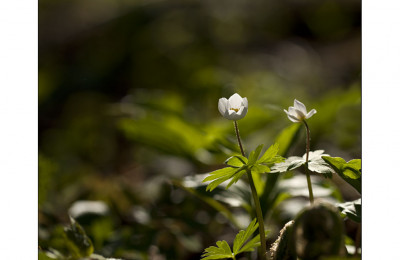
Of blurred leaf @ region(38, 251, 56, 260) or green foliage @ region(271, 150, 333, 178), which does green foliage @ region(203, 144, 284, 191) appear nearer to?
green foliage @ region(271, 150, 333, 178)

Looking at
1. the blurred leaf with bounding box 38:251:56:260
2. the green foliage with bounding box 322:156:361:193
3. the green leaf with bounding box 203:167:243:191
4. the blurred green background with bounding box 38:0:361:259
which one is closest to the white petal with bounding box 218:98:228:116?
the green leaf with bounding box 203:167:243:191

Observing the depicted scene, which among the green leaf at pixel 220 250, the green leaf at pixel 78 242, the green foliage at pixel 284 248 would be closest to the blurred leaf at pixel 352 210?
the green foliage at pixel 284 248

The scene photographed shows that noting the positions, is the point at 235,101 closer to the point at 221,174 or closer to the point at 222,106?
the point at 222,106

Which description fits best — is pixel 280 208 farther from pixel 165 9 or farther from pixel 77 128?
pixel 165 9

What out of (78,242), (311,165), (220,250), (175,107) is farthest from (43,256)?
(175,107)

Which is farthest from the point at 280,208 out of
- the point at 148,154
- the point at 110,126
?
the point at 110,126

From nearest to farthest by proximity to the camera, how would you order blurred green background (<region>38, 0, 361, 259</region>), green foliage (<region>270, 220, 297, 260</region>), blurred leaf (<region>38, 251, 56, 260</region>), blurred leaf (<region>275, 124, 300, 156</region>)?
green foliage (<region>270, 220, 297, 260</region>)
blurred leaf (<region>38, 251, 56, 260</region>)
blurred leaf (<region>275, 124, 300, 156</region>)
blurred green background (<region>38, 0, 361, 259</region>)
